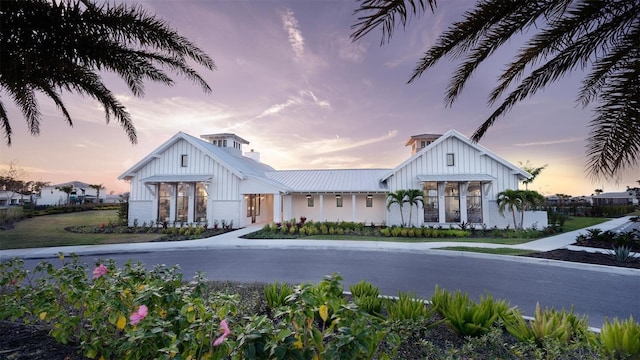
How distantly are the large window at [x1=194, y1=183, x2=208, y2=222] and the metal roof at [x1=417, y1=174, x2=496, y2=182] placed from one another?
15705 millimetres

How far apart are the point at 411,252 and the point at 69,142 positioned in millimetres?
14461

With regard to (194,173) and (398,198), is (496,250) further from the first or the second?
(194,173)

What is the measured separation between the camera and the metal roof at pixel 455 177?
19.3 meters

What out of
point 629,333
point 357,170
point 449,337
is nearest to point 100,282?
point 449,337

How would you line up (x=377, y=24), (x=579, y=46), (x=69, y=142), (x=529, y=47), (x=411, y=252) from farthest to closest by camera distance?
1. (x=411, y=252)
2. (x=69, y=142)
3. (x=529, y=47)
4. (x=579, y=46)
5. (x=377, y=24)

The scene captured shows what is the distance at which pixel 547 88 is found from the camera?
16.3 feet

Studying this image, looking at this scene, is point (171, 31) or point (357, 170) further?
point (357, 170)

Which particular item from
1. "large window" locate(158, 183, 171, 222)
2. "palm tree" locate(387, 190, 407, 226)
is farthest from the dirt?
"large window" locate(158, 183, 171, 222)

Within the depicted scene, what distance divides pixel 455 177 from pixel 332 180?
9.58m

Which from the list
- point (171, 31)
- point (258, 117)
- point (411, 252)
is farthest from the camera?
point (258, 117)

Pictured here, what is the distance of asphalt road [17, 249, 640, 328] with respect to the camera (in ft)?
21.1

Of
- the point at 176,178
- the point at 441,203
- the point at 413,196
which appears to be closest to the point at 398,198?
the point at 413,196

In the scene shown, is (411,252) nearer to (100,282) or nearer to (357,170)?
(100,282)

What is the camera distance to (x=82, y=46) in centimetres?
478
